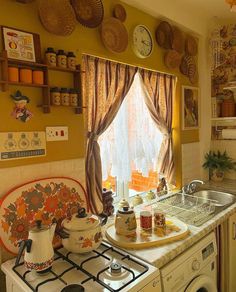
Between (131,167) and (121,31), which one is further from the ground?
(121,31)

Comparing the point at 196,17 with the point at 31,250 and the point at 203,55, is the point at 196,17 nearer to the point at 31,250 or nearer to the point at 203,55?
the point at 203,55

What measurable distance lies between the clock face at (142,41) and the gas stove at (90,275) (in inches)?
55.9

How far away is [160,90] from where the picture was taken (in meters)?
2.17

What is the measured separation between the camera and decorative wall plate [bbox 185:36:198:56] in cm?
232

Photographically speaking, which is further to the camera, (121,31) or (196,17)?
(196,17)

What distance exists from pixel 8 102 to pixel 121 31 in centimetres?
94

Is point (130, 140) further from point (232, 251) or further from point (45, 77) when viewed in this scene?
point (232, 251)

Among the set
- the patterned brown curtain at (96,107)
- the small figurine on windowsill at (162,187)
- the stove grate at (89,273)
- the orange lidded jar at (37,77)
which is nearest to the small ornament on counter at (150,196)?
the small figurine on windowsill at (162,187)

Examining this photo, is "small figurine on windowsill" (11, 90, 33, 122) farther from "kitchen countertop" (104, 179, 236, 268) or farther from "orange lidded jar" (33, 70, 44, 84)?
"kitchen countertop" (104, 179, 236, 268)

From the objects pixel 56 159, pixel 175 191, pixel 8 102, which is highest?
pixel 8 102

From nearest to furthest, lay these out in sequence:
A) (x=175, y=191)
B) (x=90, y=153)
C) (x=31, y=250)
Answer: (x=31, y=250) → (x=90, y=153) → (x=175, y=191)

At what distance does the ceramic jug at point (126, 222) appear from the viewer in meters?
1.31

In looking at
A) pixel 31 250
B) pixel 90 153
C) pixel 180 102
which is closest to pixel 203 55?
pixel 180 102

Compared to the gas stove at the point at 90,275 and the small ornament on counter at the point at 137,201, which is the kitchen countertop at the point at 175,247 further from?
the small ornament on counter at the point at 137,201
